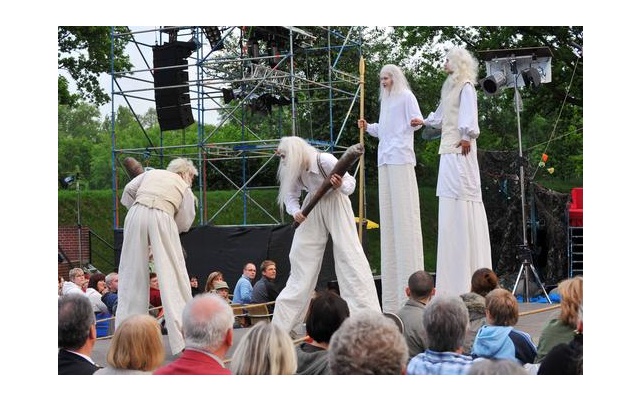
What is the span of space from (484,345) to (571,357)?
942mm

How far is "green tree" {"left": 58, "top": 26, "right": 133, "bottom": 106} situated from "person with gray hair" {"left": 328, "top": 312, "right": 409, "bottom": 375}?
20.7 meters

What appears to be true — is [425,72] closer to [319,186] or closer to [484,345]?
[319,186]

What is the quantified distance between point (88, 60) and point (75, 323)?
21.3m

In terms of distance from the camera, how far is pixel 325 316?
471 centimetres

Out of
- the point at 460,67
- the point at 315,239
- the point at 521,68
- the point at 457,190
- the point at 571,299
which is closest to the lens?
the point at 571,299

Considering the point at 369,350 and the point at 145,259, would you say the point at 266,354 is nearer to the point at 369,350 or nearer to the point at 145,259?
the point at 369,350

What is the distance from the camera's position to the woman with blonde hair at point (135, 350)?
170 inches

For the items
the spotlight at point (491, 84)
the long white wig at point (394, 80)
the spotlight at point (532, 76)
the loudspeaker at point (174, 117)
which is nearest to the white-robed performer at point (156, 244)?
the long white wig at point (394, 80)

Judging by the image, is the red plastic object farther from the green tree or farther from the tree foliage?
the green tree

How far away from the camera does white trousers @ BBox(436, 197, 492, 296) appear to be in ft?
28.5

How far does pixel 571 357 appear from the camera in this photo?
4.32m

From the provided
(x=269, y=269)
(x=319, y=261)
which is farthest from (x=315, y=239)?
(x=269, y=269)

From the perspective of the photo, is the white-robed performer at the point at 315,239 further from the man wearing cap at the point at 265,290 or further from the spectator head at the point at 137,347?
the man wearing cap at the point at 265,290

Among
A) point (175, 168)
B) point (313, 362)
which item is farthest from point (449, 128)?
point (313, 362)
